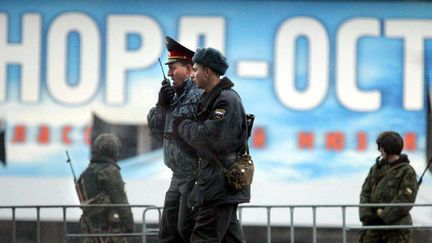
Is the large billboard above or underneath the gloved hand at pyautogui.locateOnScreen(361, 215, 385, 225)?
above

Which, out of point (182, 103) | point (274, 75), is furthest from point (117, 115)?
point (182, 103)

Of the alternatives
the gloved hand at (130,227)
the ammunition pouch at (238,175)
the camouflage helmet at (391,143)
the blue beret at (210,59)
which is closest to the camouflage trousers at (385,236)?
the camouflage helmet at (391,143)

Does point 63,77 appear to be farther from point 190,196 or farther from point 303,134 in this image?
point 190,196

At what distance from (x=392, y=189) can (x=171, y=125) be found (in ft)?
10.5

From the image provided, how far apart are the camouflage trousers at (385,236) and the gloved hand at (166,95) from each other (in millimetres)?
3099

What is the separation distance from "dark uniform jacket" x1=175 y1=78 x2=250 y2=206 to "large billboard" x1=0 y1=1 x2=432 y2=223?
17.8 ft

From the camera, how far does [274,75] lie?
14.9 meters

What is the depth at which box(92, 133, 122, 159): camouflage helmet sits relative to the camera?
1320 centimetres

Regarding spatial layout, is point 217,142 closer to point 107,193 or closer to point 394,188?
point 394,188

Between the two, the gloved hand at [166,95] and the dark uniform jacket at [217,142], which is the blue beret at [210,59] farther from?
the gloved hand at [166,95]

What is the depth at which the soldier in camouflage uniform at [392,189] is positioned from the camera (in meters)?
12.1

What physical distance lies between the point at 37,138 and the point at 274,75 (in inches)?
104

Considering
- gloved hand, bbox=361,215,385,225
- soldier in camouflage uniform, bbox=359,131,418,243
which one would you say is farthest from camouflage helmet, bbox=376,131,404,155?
gloved hand, bbox=361,215,385,225

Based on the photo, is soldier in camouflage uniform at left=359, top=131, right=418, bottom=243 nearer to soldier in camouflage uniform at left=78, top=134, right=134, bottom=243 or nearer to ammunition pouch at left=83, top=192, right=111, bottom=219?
soldier in camouflage uniform at left=78, top=134, right=134, bottom=243
